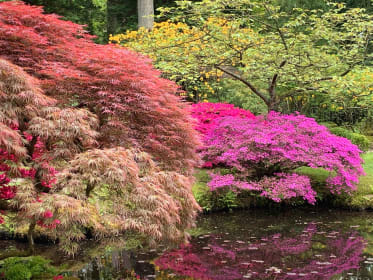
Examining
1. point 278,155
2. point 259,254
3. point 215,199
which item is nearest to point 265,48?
point 278,155

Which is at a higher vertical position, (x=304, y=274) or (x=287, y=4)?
(x=287, y=4)

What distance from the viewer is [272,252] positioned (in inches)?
265

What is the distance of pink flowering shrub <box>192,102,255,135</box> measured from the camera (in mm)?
10195

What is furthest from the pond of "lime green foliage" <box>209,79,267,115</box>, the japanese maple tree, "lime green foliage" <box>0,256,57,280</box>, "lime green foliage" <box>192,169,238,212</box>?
"lime green foliage" <box>209,79,267,115</box>

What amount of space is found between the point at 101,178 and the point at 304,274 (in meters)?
3.29

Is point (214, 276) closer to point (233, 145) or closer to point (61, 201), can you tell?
point (61, 201)

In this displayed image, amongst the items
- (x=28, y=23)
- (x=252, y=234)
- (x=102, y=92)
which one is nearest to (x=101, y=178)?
(x=102, y=92)

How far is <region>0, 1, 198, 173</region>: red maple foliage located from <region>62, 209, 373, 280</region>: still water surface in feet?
5.34

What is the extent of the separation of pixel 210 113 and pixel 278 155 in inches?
91.3

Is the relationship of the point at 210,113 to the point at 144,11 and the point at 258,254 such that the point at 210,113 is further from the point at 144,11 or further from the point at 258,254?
the point at 144,11

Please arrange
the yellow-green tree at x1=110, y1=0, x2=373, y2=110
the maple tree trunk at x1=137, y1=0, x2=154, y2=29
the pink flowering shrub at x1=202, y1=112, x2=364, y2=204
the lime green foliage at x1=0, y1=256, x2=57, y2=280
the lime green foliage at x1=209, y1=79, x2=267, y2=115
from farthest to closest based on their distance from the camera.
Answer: the lime green foliage at x1=209, y1=79, x2=267, y2=115, the maple tree trunk at x1=137, y1=0, x2=154, y2=29, the yellow-green tree at x1=110, y1=0, x2=373, y2=110, the pink flowering shrub at x1=202, y1=112, x2=364, y2=204, the lime green foliage at x1=0, y1=256, x2=57, y2=280

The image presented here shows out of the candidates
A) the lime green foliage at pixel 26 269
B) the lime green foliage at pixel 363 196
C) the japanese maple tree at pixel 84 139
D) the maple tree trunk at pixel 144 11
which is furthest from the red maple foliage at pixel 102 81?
the maple tree trunk at pixel 144 11

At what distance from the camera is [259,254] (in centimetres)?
661

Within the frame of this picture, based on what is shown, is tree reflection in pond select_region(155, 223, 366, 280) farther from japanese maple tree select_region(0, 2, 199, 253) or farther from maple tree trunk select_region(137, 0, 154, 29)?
maple tree trunk select_region(137, 0, 154, 29)
